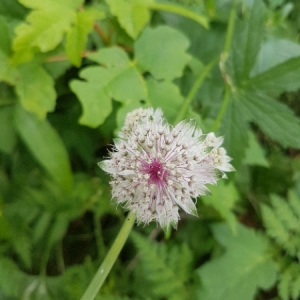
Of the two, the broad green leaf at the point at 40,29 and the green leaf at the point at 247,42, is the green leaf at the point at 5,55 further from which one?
the green leaf at the point at 247,42

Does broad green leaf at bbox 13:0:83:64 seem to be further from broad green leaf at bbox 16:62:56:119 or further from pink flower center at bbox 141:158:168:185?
pink flower center at bbox 141:158:168:185

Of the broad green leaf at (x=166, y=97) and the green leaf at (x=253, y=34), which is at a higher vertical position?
the green leaf at (x=253, y=34)

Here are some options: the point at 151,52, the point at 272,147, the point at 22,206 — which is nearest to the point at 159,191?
the point at 151,52

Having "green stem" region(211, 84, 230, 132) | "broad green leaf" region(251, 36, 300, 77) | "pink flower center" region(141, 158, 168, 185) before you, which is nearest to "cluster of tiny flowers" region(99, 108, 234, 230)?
"pink flower center" region(141, 158, 168, 185)

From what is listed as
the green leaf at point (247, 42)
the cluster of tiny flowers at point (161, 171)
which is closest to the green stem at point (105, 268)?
the cluster of tiny flowers at point (161, 171)

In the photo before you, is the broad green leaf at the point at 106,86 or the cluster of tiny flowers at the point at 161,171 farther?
the broad green leaf at the point at 106,86

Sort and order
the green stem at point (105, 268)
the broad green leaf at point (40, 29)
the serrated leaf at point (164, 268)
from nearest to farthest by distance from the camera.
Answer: the green stem at point (105, 268), the broad green leaf at point (40, 29), the serrated leaf at point (164, 268)
